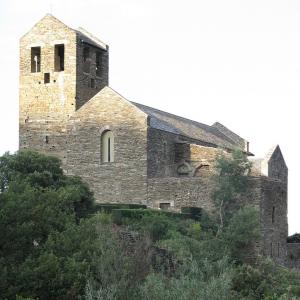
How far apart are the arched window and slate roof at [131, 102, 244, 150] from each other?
2.38 metres

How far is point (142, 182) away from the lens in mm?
56594

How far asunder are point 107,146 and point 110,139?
0.43 m

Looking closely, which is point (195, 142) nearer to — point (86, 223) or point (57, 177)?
point (57, 177)

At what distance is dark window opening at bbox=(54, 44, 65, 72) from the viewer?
63.6m

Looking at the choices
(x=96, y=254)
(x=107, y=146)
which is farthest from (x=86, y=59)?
(x=96, y=254)

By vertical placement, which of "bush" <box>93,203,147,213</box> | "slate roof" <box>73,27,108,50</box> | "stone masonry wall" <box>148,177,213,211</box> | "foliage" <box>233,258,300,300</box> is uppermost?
"slate roof" <box>73,27,108,50</box>

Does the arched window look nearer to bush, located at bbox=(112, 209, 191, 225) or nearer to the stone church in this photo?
the stone church

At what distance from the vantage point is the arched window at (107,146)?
5778cm

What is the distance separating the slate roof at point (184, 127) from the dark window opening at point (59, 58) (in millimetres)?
5659

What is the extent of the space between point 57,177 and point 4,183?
4.36 m

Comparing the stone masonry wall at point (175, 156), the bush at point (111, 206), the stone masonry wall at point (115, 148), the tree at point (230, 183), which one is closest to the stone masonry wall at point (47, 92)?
the stone masonry wall at point (115, 148)

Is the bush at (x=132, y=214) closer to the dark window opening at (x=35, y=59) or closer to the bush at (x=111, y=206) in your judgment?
the bush at (x=111, y=206)

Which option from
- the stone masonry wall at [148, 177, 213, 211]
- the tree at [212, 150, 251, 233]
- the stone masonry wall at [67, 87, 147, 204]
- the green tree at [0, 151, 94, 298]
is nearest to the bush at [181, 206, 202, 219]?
the stone masonry wall at [148, 177, 213, 211]

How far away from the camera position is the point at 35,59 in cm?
6456
